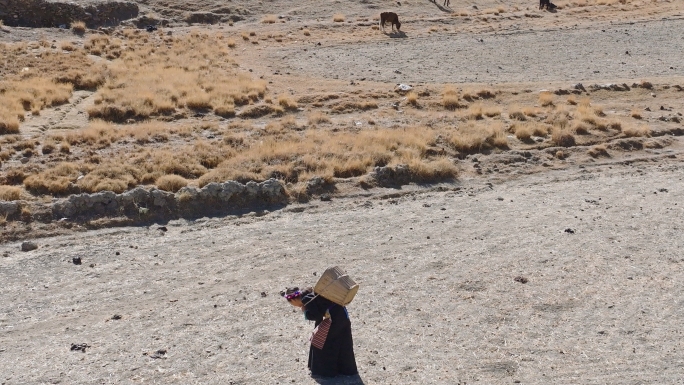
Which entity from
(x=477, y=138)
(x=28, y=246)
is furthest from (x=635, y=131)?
(x=28, y=246)

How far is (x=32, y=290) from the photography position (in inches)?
430

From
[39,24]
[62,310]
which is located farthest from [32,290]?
[39,24]

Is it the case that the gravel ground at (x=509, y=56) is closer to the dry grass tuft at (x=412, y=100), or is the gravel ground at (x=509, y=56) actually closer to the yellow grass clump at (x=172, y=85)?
the yellow grass clump at (x=172, y=85)

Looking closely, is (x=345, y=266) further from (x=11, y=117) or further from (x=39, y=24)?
(x=39, y=24)

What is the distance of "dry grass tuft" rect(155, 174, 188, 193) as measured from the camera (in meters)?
15.0

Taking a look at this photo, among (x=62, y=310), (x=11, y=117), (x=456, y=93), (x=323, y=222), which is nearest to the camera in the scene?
(x=62, y=310)

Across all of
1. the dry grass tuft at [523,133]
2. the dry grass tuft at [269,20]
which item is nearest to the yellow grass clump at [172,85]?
the dry grass tuft at [523,133]

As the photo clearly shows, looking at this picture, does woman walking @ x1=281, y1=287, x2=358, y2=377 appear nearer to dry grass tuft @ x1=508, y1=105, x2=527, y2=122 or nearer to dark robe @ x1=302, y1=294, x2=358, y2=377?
dark robe @ x1=302, y1=294, x2=358, y2=377

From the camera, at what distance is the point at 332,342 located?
8430 mm

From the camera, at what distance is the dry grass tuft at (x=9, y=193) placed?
14.1 meters

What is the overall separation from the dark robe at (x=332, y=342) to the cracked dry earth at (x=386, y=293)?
0.19m

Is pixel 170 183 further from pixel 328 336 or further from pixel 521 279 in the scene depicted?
pixel 328 336

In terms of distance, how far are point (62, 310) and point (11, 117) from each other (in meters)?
11.9

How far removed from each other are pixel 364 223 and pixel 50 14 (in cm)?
3217
